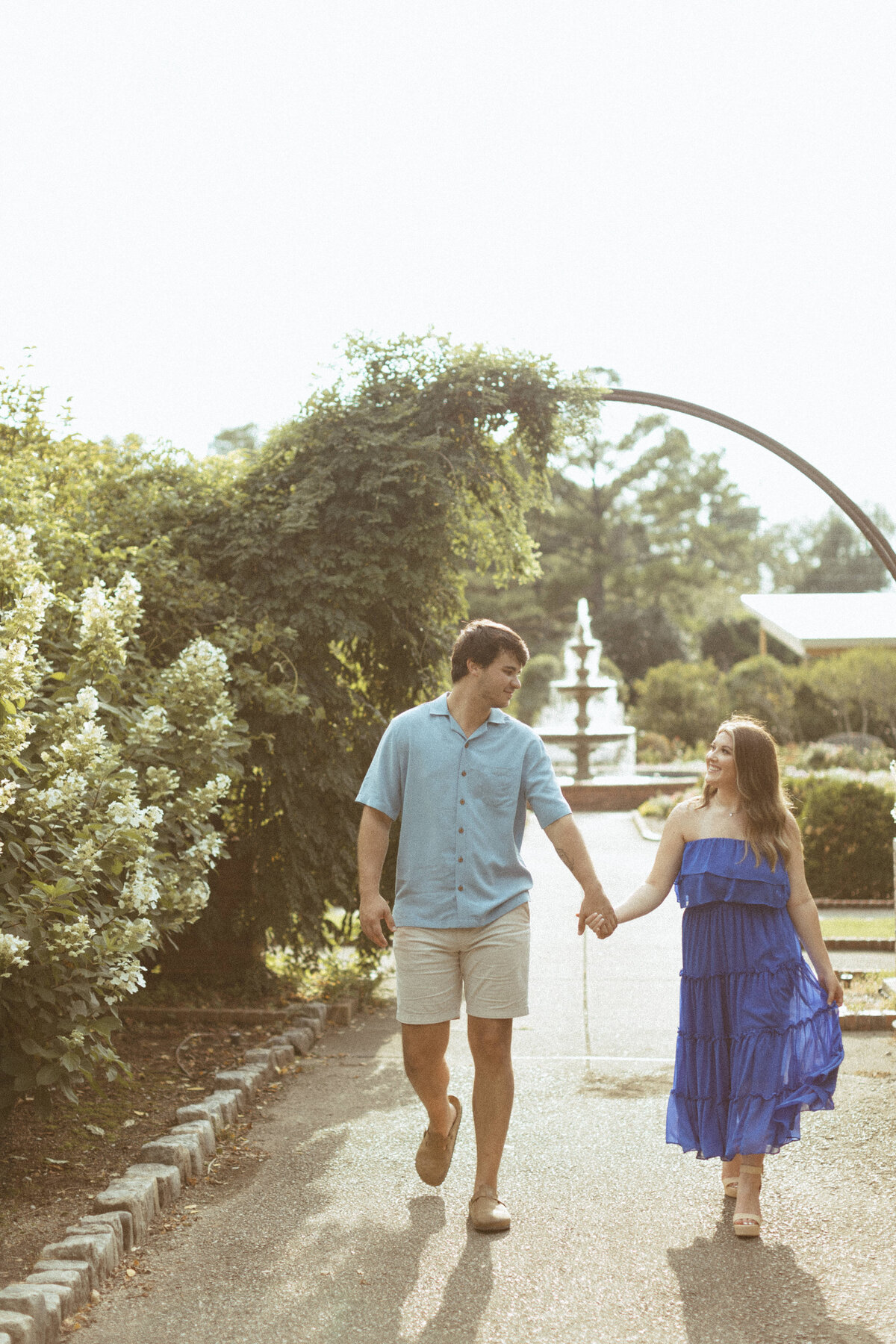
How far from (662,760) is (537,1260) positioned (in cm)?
2410

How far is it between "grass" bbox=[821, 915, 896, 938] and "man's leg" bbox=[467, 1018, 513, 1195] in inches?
235

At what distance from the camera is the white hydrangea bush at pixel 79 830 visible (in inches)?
155

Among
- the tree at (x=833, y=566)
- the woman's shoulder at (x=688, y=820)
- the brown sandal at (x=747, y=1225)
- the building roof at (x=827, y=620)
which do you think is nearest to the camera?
the brown sandal at (x=747, y=1225)

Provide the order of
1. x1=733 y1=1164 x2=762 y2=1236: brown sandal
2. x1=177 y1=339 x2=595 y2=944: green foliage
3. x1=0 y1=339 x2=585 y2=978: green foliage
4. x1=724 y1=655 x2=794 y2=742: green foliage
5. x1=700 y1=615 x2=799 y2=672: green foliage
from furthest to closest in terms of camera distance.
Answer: x1=700 y1=615 x2=799 y2=672: green foliage < x1=724 y1=655 x2=794 y2=742: green foliage < x1=177 y1=339 x2=595 y2=944: green foliage < x1=0 y1=339 x2=585 y2=978: green foliage < x1=733 y1=1164 x2=762 y2=1236: brown sandal

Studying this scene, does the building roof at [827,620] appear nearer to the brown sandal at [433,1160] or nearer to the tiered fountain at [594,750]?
the tiered fountain at [594,750]

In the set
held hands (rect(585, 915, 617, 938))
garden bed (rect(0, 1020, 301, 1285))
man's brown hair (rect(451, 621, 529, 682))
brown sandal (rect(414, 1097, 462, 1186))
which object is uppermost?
man's brown hair (rect(451, 621, 529, 682))

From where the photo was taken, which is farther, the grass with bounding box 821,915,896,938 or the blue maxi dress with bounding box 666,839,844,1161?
the grass with bounding box 821,915,896,938

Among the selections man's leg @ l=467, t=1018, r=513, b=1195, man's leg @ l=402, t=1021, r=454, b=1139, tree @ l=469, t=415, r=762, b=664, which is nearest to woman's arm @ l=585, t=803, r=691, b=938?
man's leg @ l=467, t=1018, r=513, b=1195

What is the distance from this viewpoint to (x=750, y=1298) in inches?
133

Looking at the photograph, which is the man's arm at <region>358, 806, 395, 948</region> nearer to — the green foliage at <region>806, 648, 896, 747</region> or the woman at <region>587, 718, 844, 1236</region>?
the woman at <region>587, 718, 844, 1236</region>

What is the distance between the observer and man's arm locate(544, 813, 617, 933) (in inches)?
151

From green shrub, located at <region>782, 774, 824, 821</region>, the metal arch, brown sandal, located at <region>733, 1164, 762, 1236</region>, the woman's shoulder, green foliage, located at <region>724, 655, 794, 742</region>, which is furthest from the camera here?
green foliage, located at <region>724, 655, 794, 742</region>

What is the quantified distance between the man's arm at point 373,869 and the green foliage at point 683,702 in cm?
2467

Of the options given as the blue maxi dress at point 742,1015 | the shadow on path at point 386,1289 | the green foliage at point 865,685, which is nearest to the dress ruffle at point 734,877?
the blue maxi dress at point 742,1015
